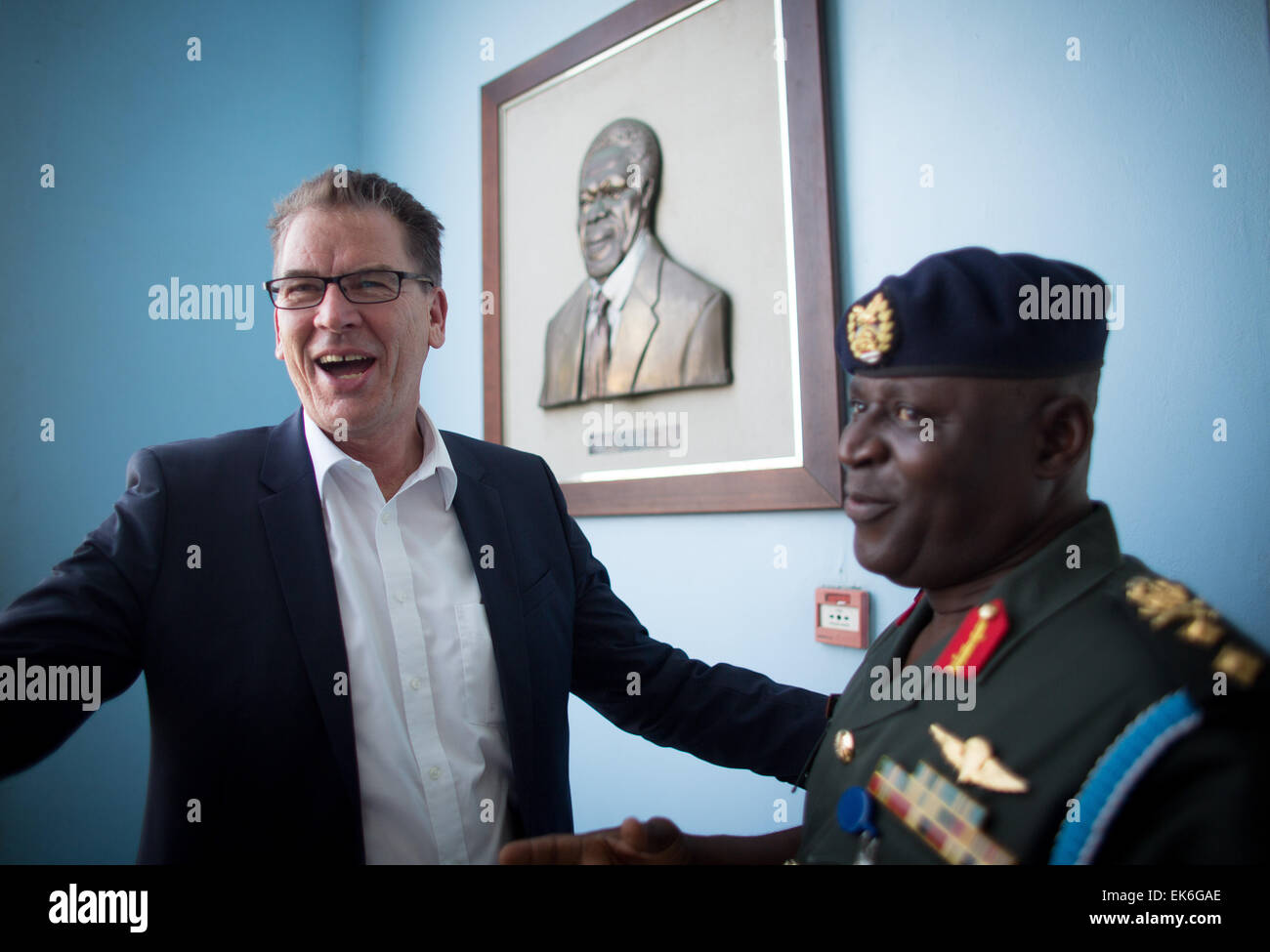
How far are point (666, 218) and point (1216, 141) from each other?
0.84m

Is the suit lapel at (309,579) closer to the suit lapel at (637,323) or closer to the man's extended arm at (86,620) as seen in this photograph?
the man's extended arm at (86,620)

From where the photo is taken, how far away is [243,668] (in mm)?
728

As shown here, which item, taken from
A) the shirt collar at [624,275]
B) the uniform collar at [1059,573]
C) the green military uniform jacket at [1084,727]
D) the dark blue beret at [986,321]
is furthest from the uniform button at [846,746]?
the shirt collar at [624,275]

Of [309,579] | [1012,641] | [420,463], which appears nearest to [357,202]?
[420,463]

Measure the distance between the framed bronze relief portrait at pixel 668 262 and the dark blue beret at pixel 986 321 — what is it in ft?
1.86

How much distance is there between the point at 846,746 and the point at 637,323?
0.98 metres

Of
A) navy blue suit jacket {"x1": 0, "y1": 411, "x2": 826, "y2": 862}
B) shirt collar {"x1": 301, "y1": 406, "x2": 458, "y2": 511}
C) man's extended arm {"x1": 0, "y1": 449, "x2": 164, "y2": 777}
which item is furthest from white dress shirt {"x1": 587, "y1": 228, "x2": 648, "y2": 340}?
man's extended arm {"x1": 0, "y1": 449, "x2": 164, "y2": 777}

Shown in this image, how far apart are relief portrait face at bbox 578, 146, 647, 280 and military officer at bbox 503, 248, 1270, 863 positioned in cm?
93

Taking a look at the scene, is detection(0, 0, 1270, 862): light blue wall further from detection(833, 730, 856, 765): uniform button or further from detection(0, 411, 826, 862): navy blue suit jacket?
detection(833, 730, 856, 765): uniform button

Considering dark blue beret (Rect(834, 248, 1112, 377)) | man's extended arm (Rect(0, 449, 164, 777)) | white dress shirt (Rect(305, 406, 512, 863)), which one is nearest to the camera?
dark blue beret (Rect(834, 248, 1112, 377))

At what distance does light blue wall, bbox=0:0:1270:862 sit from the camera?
2.35 feet

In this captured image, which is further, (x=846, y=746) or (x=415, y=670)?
(x=415, y=670)

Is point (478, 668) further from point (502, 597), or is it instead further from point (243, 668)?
point (243, 668)
